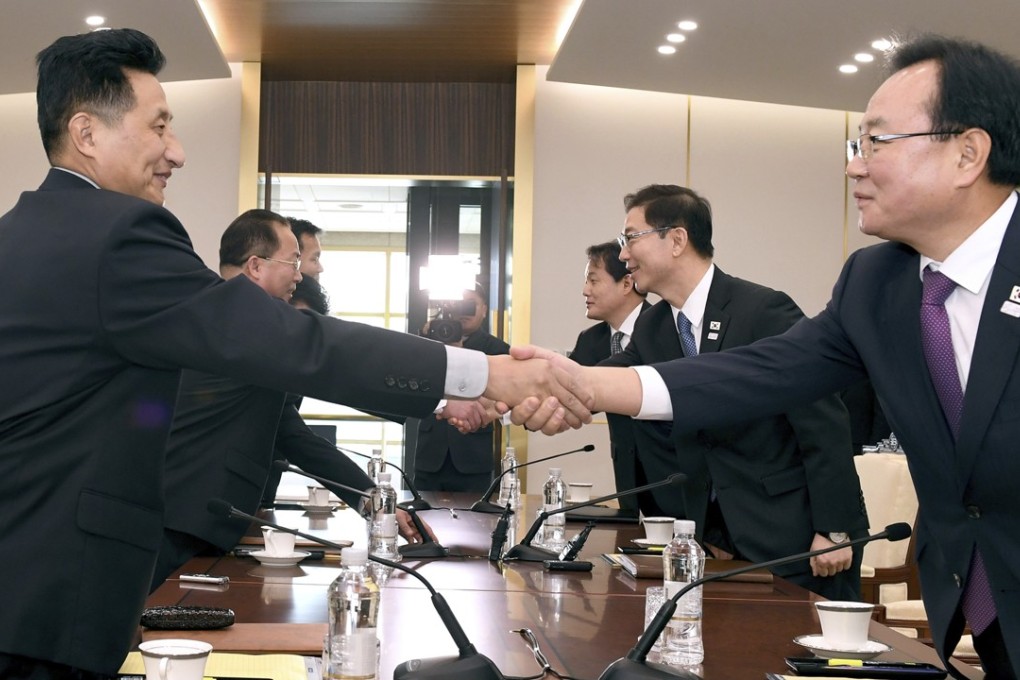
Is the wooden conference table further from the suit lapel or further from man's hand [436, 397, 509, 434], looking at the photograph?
man's hand [436, 397, 509, 434]

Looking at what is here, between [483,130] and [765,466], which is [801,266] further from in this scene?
[765,466]

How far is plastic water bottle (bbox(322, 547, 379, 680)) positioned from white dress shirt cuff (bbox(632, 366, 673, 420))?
898 mm

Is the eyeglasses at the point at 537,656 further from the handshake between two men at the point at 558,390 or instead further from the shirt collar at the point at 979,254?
the shirt collar at the point at 979,254

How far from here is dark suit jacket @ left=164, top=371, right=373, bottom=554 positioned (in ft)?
9.09

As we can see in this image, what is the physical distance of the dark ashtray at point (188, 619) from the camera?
1.81m

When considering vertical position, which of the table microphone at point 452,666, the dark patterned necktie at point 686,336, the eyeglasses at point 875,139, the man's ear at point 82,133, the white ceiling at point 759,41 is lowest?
the table microphone at point 452,666

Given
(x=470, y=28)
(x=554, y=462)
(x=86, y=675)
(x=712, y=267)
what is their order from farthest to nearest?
(x=554, y=462)
(x=470, y=28)
(x=712, y=267)
(x=86, y=675)

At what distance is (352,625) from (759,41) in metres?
5.27

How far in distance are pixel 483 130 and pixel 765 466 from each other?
4885 mm

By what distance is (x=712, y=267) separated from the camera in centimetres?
360

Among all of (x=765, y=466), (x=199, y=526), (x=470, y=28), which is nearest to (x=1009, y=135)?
(x=765, y=466)

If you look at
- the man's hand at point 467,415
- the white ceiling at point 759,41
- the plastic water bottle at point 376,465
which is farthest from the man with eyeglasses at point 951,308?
the white ceiling at point 759,41

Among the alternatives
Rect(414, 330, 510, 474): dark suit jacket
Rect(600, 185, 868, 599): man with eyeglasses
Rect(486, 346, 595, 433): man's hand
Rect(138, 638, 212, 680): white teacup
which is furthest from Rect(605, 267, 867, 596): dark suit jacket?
Rect(414, 330, 510, 474): dark suit jacket

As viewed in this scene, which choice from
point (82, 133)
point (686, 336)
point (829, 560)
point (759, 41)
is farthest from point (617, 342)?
point (82, 133)
